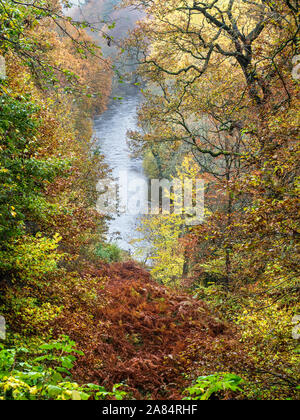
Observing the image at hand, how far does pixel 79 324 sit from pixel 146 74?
8.27m

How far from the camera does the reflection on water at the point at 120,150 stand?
84.6 feet

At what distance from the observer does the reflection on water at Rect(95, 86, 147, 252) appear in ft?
84.6

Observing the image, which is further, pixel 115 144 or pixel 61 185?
pixel 115 144

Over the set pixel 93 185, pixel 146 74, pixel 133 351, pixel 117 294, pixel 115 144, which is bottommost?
pixel 133 351

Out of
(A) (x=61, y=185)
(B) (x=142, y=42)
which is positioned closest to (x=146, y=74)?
(B) (x=142, y=42)

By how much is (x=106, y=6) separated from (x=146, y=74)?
4825cm

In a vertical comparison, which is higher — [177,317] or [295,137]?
[295,137]

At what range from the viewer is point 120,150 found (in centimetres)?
3425

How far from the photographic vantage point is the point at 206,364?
373 centimetres

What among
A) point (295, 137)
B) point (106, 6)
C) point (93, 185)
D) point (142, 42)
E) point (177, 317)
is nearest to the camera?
point (295, 137)

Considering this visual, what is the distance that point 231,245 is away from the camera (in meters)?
3.74
